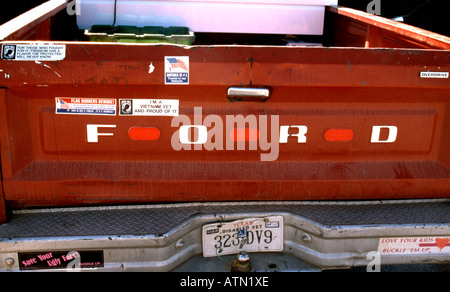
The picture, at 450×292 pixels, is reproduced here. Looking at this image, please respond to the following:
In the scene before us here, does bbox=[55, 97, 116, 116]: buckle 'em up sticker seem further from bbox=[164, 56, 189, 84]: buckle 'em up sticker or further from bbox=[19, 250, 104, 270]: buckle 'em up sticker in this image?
bbox=[19, 250, 104, 270]: buckle 'em up sticker

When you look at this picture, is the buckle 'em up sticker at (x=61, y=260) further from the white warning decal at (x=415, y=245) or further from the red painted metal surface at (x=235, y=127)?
the white warning decal at (x=415, y=245)

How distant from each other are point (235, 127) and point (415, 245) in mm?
1058

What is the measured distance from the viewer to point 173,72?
1.99m

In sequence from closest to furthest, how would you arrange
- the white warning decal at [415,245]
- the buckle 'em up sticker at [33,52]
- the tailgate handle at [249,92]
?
the buckle 'em up sticker at [33,52]
the tailgate handle at [249,92]
the white warning decal at [415,245]

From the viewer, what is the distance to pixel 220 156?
2.21 meters

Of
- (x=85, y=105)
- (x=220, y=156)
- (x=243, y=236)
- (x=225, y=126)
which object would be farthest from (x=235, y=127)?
(x=85, y=105)

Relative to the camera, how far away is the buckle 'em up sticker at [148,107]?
2.08m

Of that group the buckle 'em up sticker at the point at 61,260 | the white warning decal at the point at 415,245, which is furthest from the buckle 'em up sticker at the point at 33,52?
the white warning decal at the point at 415,245

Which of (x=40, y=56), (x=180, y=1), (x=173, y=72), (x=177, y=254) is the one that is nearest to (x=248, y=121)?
(x=173, y=72)

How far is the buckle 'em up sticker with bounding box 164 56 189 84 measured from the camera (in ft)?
6.49

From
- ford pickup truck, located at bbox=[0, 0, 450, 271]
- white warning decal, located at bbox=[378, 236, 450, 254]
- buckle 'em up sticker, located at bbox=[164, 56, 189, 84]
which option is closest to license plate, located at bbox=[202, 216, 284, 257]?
ford pickup truck, located at bbox=[0, 0, 450, 271]

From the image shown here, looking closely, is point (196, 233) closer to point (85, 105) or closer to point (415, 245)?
point (85, 105)

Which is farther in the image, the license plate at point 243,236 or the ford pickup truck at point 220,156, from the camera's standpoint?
the license plate at point 243,236

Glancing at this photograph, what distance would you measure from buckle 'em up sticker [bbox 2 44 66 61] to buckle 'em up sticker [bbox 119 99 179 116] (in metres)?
0.34
